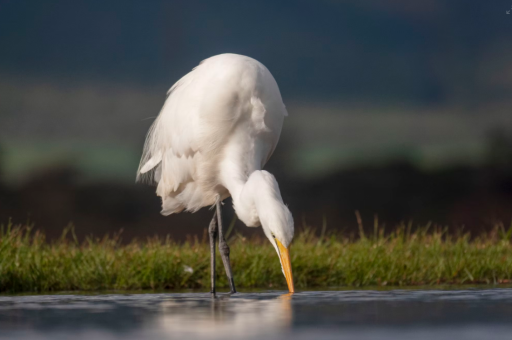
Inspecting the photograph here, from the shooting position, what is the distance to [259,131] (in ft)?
22.0

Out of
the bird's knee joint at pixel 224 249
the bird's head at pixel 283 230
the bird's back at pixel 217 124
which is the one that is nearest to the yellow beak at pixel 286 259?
the bird's head at pixel 283 230

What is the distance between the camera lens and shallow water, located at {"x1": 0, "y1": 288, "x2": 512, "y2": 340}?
121 inches

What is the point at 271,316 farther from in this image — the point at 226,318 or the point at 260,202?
the point at 260,202

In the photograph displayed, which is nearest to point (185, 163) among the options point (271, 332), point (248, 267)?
point (248, 267)

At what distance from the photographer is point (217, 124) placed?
22.1 feet

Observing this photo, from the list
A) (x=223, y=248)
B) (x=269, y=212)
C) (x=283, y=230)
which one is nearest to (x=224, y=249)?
(x=223, y=248)

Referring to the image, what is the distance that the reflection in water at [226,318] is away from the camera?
3.15m

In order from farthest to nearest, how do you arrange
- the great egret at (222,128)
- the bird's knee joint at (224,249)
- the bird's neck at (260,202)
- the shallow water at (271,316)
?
the bird's knee joint at (224,249)
the great egret at (222,128)
the bird's neck at (260,202)
the shallow water at (271,316)

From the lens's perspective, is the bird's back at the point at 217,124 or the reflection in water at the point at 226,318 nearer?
the reflection in water at the point at 226,318

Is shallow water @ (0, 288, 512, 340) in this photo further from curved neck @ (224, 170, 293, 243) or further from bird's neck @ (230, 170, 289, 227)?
bird's neck @ (230, 170, 289, 227)

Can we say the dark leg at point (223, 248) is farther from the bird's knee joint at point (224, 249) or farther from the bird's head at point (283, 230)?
the bird's head at point (283, 230)

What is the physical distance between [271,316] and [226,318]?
0.22 m

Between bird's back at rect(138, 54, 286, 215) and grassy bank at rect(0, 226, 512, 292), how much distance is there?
27.7 inches

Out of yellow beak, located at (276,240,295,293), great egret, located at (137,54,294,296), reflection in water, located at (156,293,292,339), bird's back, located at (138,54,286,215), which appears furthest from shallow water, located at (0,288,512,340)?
bird's back, located at (138,54,286,215)
